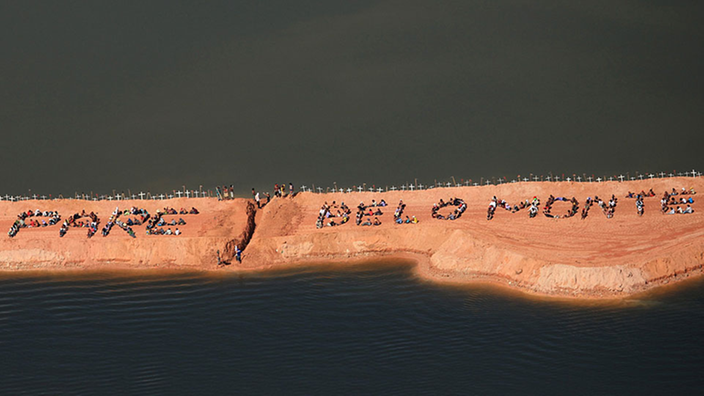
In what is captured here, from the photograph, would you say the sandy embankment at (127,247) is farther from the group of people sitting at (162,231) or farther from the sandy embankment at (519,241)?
the sandy embankment at (519,241)

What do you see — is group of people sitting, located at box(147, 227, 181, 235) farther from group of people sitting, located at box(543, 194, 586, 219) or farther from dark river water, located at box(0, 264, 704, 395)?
group of people sitting, located at box(543, 194, 586, 219)

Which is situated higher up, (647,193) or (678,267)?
(647,193)

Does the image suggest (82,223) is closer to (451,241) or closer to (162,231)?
(162,231)

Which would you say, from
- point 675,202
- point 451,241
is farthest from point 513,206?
point 675,202

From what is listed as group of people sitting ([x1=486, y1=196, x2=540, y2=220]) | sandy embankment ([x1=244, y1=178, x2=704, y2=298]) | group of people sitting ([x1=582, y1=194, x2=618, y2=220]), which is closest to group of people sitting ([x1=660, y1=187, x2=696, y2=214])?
sandy embankment ([x1=244, y1=178, x2=704, y2=298])

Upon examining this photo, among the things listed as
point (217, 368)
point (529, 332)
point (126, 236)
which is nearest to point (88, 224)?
point (126, 236)

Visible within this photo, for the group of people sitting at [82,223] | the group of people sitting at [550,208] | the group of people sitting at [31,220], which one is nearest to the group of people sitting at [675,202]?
the group of people sitting at [550,208]

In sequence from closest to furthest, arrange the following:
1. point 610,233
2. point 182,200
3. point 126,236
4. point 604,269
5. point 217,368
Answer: point 217,368, point 604,269, point 610,233, point 126,236, point 182,200

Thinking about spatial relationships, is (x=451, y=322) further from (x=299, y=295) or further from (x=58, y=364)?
(x=58, y=364)
